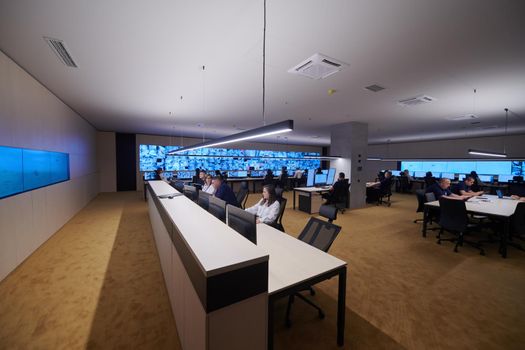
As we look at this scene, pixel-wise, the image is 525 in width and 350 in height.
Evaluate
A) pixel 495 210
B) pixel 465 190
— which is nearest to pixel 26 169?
pixel 495 210

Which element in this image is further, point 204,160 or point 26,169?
point 204,160

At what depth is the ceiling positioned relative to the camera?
1964 mm

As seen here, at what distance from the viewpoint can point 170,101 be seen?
491 cm

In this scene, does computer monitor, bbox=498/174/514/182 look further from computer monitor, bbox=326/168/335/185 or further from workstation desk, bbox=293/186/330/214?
workstation desk, bbox=293/186/330/214

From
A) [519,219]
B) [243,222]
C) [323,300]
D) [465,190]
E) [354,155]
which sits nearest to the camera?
[243,222]

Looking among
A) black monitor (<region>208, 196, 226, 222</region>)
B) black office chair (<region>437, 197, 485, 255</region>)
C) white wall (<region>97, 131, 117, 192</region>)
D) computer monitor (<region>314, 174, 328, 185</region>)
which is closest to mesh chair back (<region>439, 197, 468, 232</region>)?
black office chair (<region>437, 197, 485, 255</region>)

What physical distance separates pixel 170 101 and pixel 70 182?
12.2 ft

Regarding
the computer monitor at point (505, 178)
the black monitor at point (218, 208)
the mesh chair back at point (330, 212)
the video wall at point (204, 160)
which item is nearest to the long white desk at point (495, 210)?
the mesh chair back at point (330, 212)

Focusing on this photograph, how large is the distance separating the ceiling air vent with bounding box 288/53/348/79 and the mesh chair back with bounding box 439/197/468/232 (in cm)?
329

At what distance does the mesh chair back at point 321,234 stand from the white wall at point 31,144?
4.06 metres

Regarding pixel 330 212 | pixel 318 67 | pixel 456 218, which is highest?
pixel 318 67

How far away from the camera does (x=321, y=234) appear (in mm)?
2357

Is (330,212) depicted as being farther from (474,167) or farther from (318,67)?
(474,167)

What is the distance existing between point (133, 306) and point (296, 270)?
2012 millimetres
